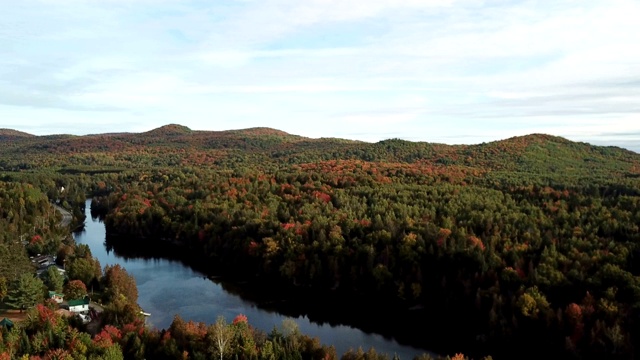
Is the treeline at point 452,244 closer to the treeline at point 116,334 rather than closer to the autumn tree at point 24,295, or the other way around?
the treeline at point 116,334

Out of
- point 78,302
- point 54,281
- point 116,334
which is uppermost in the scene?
point 54,281

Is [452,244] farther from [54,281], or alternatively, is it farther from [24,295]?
[24,295]

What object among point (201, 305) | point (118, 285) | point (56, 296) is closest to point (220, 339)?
point (118, 285)

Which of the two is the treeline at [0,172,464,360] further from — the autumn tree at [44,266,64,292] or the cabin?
the cabin

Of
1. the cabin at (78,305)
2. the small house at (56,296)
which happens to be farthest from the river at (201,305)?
the small house at (56,296)

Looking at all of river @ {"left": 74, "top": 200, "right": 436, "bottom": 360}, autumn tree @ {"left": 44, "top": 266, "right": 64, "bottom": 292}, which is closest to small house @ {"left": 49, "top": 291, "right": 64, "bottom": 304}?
autumn tree @ {"left": 44, "top": 266, "right": 64, "bottom": 292}
